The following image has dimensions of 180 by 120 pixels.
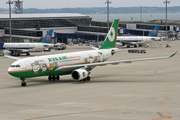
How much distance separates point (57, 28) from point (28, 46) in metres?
70.3

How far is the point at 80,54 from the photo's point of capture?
42469 mm

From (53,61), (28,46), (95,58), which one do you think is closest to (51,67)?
(53,61)

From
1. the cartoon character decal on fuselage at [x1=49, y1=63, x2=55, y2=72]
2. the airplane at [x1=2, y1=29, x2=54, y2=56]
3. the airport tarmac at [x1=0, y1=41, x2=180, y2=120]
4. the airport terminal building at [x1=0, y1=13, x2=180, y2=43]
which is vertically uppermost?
the airport terminal building at [x1=0, y1=13, x2=180, y2=43]

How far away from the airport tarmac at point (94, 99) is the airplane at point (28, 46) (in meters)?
45.7

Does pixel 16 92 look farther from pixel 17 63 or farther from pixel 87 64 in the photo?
pixel 87 64

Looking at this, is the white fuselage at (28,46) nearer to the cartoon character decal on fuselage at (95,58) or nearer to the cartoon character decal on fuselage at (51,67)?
the cartoon character decal on fuselage at (95,58)

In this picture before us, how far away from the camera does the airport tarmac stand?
21.5m

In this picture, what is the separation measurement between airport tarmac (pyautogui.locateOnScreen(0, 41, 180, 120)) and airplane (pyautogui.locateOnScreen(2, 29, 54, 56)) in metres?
45.7

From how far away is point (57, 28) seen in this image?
157 metres

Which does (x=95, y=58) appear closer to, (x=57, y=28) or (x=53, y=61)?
(x=53, y=61)

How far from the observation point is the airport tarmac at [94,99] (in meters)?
21.5

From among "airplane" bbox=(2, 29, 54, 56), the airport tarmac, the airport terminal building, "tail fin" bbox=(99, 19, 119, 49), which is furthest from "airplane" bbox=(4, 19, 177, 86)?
the airport terminal building

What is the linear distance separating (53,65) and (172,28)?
12935 cm

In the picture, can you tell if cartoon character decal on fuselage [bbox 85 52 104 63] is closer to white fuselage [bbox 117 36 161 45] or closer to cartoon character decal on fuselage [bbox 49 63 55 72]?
cartoon character decal on fuselage [bbox 49 63 55 72]
